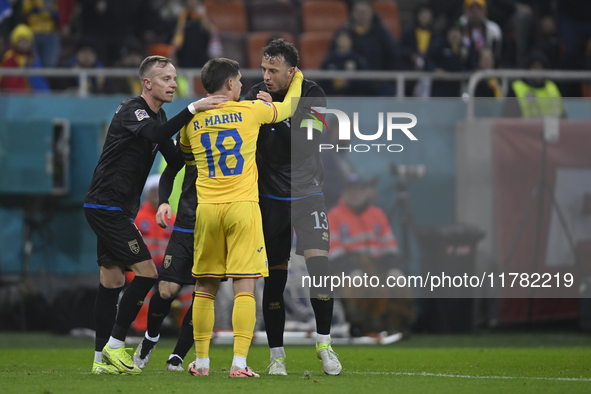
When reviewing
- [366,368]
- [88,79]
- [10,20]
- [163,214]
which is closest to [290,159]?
[163,214]

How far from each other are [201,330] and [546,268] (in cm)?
589

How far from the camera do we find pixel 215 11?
47.4 ft

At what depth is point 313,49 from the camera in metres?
13.2

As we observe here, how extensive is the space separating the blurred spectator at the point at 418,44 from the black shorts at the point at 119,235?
20.9 feet

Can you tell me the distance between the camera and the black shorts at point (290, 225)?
228 inches

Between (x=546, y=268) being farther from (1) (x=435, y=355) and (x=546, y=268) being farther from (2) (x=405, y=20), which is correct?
(2) (x=405, y=20)

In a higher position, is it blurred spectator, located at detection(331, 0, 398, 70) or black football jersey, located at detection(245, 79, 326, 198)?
blurred spectator, located at detection(331, 0, 398, 70)

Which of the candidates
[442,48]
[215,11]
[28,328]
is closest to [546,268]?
[442,48]

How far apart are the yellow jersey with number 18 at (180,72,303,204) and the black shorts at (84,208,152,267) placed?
0.66 metres

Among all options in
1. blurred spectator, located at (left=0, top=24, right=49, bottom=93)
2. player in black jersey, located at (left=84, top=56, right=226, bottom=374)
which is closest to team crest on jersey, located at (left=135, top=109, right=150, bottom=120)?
player in black jersey, located at (left=84, top=56, right=226, bottom=374)

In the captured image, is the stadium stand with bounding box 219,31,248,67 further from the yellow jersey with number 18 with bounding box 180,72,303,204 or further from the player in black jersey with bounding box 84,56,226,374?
the yellow jersey with number 18 with bounding box 180,72,303,204

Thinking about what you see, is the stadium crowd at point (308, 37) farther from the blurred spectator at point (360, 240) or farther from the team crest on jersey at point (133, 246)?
the team crest on jersey at point (133, 246)

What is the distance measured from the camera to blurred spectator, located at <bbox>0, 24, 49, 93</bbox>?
438 inches

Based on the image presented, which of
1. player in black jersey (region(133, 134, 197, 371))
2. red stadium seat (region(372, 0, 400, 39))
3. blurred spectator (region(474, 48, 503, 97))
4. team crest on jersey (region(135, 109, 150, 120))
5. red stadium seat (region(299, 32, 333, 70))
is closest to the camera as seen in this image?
team crest on jersey (region(135, 109, 150, 120))
